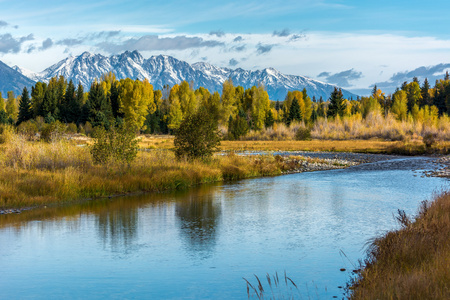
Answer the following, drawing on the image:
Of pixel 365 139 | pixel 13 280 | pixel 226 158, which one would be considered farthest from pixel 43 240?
pixel 365 139

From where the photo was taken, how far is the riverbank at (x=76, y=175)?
58.7ft

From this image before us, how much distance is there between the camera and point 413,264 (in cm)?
862

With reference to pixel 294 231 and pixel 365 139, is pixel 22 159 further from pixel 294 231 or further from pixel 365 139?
pixel 365 139

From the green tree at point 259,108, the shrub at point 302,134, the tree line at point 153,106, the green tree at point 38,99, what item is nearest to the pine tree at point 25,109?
the tree line at point 153,106

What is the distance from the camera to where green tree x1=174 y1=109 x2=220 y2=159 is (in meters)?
28.4

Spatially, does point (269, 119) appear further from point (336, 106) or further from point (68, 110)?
point (68, 110)

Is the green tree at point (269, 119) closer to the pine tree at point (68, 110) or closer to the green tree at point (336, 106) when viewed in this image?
the green tree at point (336, 106)

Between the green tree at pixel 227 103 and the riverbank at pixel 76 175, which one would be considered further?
the green tree at pixel 227 103

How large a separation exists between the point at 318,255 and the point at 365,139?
68.1 metres

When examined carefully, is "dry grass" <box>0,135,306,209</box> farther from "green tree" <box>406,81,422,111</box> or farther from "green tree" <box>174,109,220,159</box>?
"green tree" <box>406,81,422,111</box>

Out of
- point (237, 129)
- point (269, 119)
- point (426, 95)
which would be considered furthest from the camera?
point (426, 95)

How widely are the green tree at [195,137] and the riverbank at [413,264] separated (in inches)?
684

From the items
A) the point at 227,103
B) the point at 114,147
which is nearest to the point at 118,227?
the point at 114,147

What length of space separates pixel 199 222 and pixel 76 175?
733 cm
